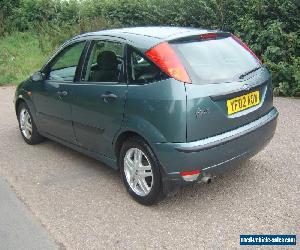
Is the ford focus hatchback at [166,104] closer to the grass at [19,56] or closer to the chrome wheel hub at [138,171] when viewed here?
the chrome wheel hub at [138,171]

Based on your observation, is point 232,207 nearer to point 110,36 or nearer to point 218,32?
point 218,32

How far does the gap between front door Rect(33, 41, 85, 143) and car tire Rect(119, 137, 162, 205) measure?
1.08m

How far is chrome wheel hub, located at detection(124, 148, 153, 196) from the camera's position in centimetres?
418

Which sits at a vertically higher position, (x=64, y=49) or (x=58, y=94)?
(x=64, y=49)

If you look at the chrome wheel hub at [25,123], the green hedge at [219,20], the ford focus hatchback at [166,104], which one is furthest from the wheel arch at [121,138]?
the green hedge at [219,20]

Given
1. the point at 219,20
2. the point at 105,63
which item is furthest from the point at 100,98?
the point at 219,20

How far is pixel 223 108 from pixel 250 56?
0.96m

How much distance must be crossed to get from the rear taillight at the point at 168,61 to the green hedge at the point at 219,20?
4498 mm

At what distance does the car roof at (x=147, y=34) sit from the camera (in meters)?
4.11

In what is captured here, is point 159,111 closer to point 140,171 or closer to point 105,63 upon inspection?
point 140,171

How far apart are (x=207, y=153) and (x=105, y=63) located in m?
1.59

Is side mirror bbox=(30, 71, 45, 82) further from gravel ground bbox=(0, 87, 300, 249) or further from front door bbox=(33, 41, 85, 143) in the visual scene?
gravel ground bbox=(0, 87, 300, 249)

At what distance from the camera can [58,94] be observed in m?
5.22

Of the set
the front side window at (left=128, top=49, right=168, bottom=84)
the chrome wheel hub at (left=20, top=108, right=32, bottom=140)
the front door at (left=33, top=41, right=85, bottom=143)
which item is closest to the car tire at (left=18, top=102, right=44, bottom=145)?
the chrome wheel hub at (left=20, top=108, right=32, bottom=140)
